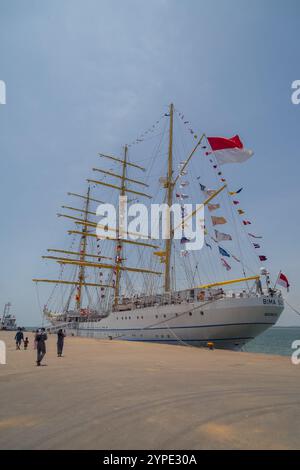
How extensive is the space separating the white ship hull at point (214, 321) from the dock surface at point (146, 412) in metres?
13.9

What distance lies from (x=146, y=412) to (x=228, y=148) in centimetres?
1949

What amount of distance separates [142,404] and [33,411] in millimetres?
1946

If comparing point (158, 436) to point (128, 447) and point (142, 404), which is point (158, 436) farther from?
point (142, 404)

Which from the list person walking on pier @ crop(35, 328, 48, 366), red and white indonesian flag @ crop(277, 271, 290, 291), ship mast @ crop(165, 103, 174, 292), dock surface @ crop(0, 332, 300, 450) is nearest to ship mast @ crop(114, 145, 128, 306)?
ship mast @ crop(165, 103, 174, 292)

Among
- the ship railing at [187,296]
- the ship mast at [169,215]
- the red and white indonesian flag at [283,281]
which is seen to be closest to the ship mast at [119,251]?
the ship railing at [187,296]

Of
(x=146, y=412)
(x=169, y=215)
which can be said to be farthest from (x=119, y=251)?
→ (x=146, y=412)

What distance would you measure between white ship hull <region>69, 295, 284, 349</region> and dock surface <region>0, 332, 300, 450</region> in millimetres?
13876

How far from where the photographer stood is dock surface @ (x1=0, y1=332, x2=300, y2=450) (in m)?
3.86

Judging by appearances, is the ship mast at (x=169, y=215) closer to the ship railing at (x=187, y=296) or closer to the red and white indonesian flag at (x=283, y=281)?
the ship railing at (x=187, y=296)

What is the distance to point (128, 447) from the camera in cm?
367

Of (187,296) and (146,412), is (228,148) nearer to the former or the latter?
(187,296)

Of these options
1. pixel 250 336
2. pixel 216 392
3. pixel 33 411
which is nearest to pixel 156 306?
pixel 250 336

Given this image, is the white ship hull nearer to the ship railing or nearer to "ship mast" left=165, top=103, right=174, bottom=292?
the ship railing
